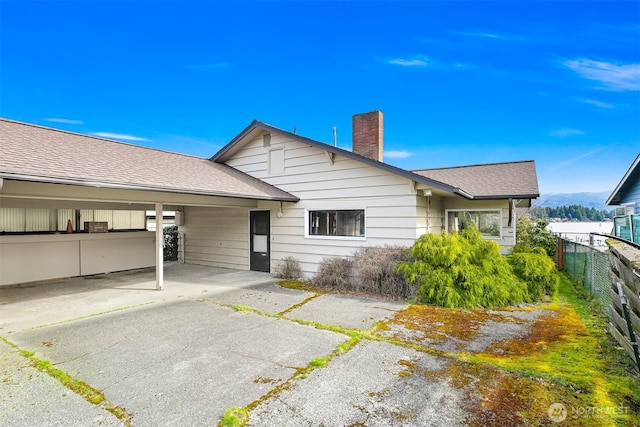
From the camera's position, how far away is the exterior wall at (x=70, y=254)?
856 centimetres

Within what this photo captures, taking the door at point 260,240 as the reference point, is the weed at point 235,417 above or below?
below

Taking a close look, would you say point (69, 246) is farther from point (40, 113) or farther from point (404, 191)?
point (40, 113)

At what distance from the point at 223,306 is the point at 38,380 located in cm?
325

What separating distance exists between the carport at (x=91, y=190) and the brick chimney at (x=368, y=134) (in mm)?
2879

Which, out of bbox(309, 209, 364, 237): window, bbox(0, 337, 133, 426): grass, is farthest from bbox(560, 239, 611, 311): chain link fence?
bbox(0, 337, 133, 426): grass

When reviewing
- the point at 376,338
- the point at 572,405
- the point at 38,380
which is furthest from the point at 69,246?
the point at 572,405

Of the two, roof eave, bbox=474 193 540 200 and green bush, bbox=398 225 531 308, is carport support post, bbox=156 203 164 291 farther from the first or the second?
roof eave, bbox=474 193 540 200

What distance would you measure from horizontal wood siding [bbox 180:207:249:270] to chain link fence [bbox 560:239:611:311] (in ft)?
30.5

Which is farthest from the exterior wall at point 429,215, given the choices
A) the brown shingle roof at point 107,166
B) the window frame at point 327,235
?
the brown shingle roof at point 107,166

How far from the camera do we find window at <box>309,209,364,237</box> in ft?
29.0

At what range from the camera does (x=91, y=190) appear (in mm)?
6465

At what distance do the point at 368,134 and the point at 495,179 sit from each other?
4502mm

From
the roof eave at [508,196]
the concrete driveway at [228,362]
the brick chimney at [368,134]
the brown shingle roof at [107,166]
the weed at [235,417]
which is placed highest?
the brick chimney at [368,134]

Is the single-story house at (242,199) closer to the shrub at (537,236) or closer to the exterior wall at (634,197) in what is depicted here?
the shrub at (537,236)
